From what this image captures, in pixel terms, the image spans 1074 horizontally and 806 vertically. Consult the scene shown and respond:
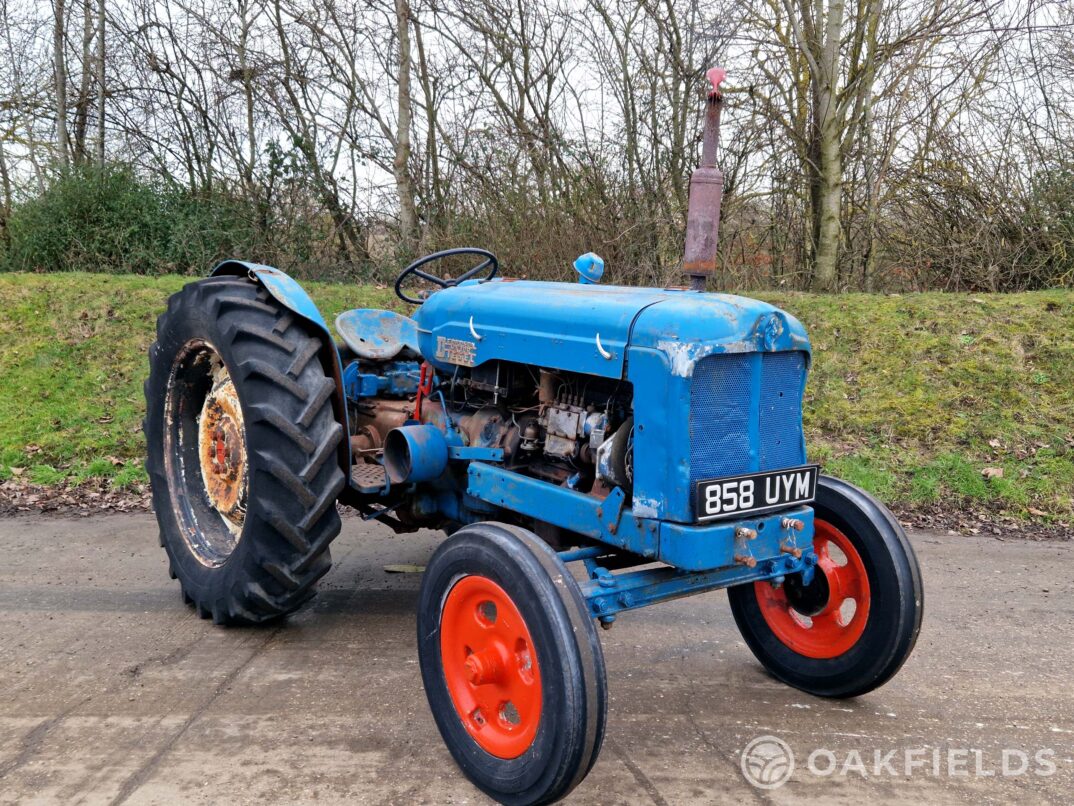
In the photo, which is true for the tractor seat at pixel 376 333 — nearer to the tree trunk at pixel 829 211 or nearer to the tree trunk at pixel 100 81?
the tree trunk at pixel 829 211

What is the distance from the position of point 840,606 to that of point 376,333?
2.48 meters

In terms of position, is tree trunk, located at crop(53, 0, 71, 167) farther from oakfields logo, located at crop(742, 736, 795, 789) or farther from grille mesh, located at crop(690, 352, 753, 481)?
oakfields logo, located at crop(742, 736, 795, 789)

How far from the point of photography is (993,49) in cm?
888

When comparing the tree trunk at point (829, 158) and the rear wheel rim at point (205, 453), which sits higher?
the tree trunk at point (829, 158)

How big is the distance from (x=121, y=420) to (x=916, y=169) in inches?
304

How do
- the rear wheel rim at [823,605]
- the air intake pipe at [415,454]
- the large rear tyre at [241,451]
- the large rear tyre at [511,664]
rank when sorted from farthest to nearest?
1. the air intake pipe at [415,454]
2. the large rear tyre at [241,451]
3. the rear wheel rim at [823,605]
4. the large rear tyre at [511,664]

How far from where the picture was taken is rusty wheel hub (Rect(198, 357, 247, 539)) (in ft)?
12.1

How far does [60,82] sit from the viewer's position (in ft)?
35.4

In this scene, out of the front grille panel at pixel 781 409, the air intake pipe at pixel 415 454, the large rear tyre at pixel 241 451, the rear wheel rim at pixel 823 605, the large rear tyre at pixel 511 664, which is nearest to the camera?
the large rear tyre at pixel 511 664

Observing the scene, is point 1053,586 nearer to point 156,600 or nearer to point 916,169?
point 156,600

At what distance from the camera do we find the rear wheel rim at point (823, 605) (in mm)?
3141

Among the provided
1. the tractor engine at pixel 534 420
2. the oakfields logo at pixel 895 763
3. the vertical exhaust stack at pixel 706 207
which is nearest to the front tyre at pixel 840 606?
the oakfields logo at pixel 895 763

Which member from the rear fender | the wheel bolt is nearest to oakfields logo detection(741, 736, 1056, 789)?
the wheel bolt

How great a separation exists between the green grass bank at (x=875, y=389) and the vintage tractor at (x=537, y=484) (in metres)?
2.04
